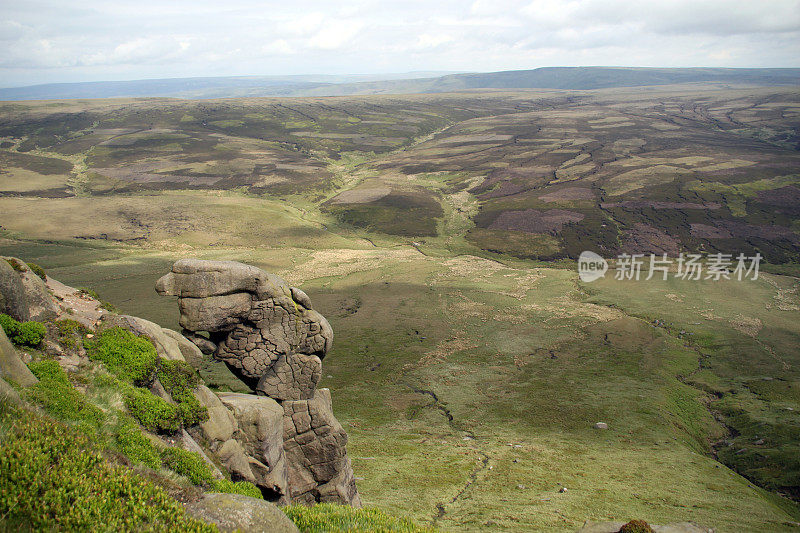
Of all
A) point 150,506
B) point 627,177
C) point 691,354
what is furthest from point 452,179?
point 150,506

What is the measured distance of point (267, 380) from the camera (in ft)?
88.0

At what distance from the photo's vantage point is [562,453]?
35031mm

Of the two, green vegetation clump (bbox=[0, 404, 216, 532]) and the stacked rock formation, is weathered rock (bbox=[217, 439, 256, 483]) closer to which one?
the stacked rock formation

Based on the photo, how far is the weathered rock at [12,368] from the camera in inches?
541

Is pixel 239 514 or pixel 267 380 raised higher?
pixel 239 514

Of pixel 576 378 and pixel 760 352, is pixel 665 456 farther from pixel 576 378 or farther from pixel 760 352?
pixel 760 352

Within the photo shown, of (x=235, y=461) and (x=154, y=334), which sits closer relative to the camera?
(x=235, y=461)

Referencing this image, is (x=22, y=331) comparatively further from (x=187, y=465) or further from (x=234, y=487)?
(x=234, y=487)

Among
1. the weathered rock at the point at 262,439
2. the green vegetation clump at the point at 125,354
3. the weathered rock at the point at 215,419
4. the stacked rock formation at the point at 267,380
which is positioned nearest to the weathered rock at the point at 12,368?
the green vegetation clump at the point at 125,354

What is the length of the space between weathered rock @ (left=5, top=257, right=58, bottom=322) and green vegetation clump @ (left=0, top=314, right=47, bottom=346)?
1.54 metres

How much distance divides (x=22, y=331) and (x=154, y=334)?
5.17 metres

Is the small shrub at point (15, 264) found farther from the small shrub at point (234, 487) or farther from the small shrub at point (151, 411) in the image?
the small shrub at point (234, 487)

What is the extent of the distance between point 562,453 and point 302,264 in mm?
Result: 65070

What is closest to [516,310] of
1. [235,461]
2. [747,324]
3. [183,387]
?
[747,324]
